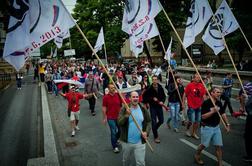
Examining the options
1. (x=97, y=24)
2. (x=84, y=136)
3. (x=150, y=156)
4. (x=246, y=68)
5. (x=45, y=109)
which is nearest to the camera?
(x=150, y=156)

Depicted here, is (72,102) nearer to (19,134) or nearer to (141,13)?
(19,134)

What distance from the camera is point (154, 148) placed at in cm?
808

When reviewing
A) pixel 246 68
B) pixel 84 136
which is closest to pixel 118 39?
pixel 246 68

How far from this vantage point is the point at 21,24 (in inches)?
254

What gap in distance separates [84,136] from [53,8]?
4.46m

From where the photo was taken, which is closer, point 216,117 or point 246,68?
point 216,117

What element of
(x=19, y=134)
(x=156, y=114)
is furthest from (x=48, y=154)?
(x=19, y=134)

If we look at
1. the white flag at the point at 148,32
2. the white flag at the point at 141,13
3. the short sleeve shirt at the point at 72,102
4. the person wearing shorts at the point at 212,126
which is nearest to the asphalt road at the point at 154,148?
the person wearing shorts at the point at 212,126

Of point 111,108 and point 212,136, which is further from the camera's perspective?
point 111,108

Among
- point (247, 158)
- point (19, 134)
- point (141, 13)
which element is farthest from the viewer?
point (141, 13)

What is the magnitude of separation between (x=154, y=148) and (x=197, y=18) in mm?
5333

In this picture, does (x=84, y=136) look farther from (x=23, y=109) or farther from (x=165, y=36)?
(x=165, y=36)

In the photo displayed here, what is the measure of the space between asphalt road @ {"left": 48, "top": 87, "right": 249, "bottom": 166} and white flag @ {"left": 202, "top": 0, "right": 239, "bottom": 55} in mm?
2773

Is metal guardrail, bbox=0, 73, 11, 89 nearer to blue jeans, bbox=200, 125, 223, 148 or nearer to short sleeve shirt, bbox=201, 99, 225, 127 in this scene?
short sleeve shirt, bbox=201, 99, 225, 127
